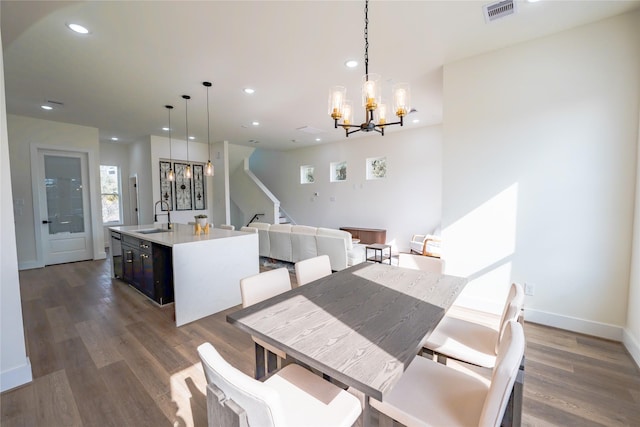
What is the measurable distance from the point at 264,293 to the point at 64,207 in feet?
20.9

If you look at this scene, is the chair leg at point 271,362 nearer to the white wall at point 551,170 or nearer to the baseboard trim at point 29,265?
the white wall at point 551,170

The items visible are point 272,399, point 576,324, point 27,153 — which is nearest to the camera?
point 272,399

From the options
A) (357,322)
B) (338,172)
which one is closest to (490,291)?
(357,322)

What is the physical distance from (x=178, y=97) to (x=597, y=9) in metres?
4.99

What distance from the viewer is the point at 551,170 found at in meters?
2.71

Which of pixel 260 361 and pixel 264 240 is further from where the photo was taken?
pixel 264 240

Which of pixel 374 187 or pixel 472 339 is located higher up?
pixel 374 187

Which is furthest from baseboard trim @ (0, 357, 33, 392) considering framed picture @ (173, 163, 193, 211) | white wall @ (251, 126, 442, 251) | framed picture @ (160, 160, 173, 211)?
white wall @ (251, 126, 442, 251)

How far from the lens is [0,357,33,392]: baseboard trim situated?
192 centimetres

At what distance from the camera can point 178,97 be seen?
13.6ft

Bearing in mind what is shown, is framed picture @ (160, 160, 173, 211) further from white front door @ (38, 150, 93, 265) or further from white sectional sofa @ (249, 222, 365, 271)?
white sectional sofa @ (249, 222, 365, 271)

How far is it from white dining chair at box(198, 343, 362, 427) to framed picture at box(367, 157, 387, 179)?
6258mm

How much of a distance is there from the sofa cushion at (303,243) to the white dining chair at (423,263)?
2324 mm

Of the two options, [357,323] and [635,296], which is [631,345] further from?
[357,323]
